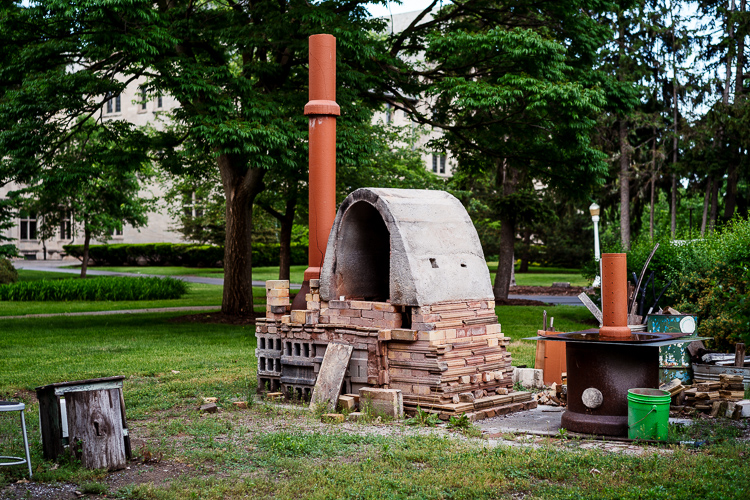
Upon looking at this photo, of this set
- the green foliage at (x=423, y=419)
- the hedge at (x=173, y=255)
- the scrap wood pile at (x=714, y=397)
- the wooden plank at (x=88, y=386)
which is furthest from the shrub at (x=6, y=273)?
the scrap wood pile at (x=714, y=397)

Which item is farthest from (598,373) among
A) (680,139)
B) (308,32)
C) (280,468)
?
(680,139)

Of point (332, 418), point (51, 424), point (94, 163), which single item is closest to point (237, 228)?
point (94, 163)

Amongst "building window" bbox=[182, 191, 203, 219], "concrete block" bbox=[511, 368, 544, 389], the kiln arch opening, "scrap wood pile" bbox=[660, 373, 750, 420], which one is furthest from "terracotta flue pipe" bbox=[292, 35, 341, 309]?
"building window" bbox=[182, 191, 203, 219]

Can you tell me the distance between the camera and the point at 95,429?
683 centimetres

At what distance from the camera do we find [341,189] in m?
24.2

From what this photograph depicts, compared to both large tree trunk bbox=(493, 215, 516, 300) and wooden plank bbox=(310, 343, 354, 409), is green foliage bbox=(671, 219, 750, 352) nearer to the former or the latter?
wooden plank bbox=(310, 343, 354, 409)

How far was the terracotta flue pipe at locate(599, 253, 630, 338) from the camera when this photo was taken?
7.95 metres

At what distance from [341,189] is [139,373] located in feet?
42.3

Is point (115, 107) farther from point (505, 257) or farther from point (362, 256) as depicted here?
point (362, 256)

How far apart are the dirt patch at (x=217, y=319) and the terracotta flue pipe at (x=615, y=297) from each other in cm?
1273

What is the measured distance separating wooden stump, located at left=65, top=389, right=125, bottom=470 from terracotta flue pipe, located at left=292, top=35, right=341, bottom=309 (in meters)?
3.83

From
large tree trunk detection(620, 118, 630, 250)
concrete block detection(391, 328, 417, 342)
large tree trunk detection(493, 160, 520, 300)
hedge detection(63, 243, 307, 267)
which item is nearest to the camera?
concrete block detection(391, 328, 417, 342)

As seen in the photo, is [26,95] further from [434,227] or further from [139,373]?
[434,227]

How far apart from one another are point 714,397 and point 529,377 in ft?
8.31
